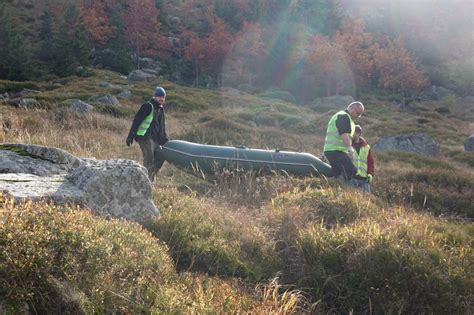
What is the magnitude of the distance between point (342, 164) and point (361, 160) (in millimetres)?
430

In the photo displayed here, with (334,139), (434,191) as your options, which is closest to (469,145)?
(434,191)

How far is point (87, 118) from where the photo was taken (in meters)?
16.3

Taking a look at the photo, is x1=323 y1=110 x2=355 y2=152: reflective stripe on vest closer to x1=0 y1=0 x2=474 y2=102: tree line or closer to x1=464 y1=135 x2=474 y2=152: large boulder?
x1=464 y1=135 x2=474 y2=152: large boulder

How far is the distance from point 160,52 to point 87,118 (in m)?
53.4

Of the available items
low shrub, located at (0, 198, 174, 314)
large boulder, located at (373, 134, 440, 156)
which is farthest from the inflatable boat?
large boulder, located at (373, 134, 440, 156)

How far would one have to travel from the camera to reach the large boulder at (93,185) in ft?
16.0

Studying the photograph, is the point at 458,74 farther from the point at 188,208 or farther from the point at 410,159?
the point at 188,208

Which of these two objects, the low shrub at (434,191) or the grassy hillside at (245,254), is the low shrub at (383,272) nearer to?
the grassy hillside at (245,254)

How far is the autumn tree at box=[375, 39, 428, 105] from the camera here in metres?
60.1

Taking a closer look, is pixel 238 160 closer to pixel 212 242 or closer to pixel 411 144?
pixel 212 242

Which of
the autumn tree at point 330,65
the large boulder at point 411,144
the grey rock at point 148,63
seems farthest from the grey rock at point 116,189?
the grey rock at point 148,63

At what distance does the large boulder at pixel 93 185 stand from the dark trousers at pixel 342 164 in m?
4.99

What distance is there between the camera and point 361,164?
945cm

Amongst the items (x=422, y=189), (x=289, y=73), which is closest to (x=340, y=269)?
(x=422, y=189)
